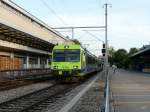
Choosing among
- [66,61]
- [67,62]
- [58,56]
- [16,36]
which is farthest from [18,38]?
[67,62]

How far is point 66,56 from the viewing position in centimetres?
3481

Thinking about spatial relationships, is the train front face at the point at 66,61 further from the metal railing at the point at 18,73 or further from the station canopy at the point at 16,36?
the station canopy at the point at 16,36

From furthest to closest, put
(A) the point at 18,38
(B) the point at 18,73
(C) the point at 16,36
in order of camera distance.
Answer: (A) the point at 18,38 → (C) the point at 16,36 → (B) the point at 18,73

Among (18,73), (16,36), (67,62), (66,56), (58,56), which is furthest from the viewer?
(16,36)

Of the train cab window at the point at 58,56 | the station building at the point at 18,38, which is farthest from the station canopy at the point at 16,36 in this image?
the train cab window at the point at 58,56

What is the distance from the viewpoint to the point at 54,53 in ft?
116

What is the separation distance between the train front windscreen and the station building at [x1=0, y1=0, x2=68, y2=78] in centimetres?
397

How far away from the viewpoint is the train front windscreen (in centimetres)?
3456

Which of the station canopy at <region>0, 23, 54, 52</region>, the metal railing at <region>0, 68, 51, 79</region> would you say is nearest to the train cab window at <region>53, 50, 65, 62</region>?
the metal railing at <region>0, 68, 51, 79</region>

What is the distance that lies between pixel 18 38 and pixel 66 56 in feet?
30.2

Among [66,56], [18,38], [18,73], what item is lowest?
[18,73]

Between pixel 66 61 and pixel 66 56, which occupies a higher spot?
pixel 66 56

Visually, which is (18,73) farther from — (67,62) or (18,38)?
(18,38)

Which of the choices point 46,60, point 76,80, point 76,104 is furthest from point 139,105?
point 46,60
